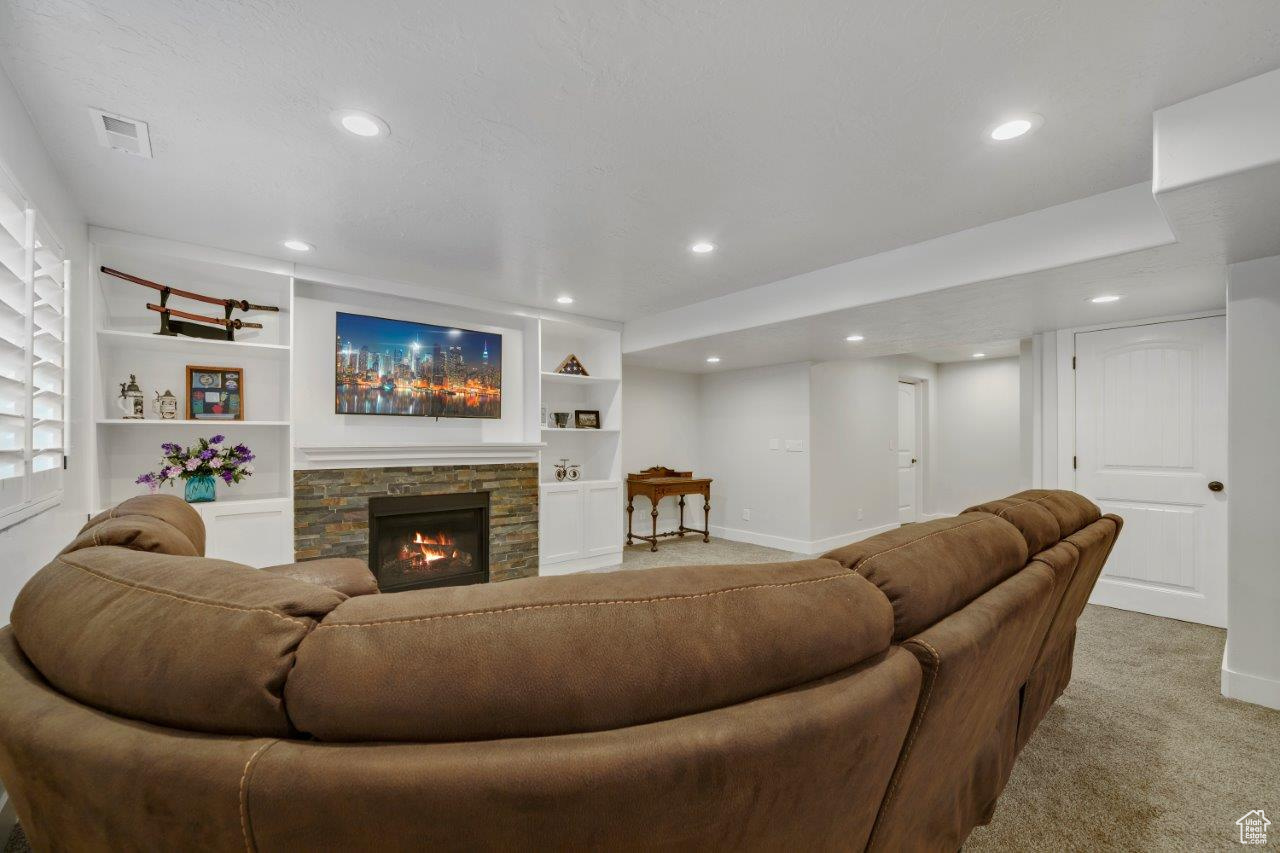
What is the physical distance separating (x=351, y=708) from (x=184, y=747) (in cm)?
16

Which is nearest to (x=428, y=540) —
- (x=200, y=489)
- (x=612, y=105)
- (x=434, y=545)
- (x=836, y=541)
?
(x=434, y=545)

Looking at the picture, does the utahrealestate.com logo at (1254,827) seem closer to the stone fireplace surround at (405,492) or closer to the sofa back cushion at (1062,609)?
the sofa back cushion at (1062,609)

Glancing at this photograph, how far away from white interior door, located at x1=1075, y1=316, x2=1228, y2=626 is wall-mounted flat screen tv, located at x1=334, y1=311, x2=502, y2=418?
14.6 ft

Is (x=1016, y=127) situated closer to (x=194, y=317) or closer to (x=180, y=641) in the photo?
(x=180, y=641)

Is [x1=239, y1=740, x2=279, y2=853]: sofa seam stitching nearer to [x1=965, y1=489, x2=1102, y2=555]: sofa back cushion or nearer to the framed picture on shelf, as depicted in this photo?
[x1=965, y1=489, x2=1102, y2=555]: sofa back cushion

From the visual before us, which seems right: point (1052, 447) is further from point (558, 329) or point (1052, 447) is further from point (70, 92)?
point (70, 92)

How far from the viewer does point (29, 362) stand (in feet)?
5.68

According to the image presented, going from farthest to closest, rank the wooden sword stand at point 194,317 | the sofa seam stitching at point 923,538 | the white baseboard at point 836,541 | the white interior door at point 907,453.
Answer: the white interior door at point 907,453, the white baseboard at point 836,541, the wooden sword stand at point 194,317, the sofa seam stitching at point 923,538

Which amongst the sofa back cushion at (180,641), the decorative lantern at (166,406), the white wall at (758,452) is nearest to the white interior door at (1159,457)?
the white wall at (758,452)

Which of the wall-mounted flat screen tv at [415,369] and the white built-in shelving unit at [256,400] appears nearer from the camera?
the white built-in shelving unit at [256,400]

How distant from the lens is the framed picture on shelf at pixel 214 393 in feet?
11.0

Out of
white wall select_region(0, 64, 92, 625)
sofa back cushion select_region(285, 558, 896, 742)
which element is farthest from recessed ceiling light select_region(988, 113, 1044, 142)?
white wall select_region(0, 64, 92, 625)

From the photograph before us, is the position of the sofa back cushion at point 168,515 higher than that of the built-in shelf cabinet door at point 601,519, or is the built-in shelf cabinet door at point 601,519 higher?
the sofa back cushion at point 168,515

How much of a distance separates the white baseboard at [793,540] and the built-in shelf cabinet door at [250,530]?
4.33m
